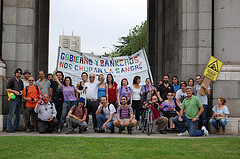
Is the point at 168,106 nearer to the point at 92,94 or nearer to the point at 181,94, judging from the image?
the point at 181,94

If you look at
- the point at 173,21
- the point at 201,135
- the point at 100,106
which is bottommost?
the point at 201,135

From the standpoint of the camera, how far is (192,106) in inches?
527

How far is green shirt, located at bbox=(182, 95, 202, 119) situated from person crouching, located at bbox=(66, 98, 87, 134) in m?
3.56

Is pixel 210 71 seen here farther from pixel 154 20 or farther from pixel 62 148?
pixel 154 20

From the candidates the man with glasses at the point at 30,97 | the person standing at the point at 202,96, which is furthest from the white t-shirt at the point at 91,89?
the person standing at the point at 202,96

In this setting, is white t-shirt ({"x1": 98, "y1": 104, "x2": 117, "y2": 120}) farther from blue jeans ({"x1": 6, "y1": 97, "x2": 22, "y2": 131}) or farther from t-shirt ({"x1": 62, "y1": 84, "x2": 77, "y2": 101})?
blue jeans ({"x1": 6, "y1": 97, "x2": 22, "y2": 131})

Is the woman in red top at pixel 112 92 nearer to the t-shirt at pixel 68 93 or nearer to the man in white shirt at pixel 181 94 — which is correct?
the t-shirt at pixel 68 93

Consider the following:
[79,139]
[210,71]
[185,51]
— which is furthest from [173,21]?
[79,139]

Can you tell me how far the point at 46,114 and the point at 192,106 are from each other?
5045 millimetres

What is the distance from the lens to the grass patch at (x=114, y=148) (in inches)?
352

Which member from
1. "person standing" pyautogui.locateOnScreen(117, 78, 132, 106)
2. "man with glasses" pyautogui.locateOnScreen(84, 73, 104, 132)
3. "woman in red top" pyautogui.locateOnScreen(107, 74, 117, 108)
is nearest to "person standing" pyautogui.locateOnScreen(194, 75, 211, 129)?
"person standing" pyautogui.locateOnScreen(117, 78, 132, 106)

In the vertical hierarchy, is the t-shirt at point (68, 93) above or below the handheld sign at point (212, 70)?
below

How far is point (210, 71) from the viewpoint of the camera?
1460 cm

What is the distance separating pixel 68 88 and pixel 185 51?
16.9 ft
